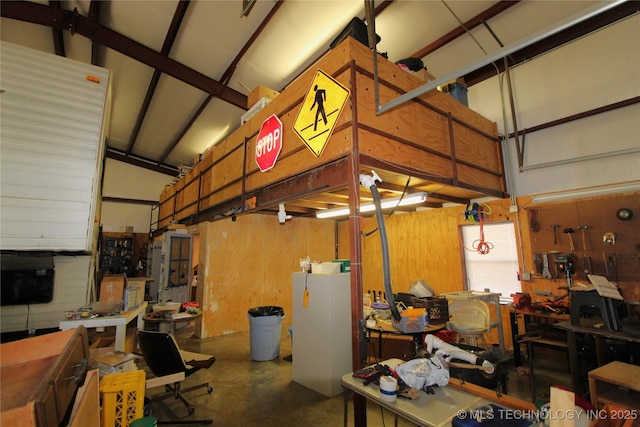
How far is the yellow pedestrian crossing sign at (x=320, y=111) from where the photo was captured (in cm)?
300

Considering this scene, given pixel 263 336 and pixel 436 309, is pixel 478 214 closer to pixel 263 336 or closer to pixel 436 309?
pixel 436 309

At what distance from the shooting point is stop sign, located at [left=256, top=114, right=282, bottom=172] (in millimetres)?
3967

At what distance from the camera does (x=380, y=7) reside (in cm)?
447

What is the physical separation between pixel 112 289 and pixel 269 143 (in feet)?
10.6

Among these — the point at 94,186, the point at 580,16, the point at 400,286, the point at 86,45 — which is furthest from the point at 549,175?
the point at 86,45

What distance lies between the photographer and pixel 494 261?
17.5 ft

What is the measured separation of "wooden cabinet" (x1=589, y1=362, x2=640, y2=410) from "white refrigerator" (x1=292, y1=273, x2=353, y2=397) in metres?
2.53

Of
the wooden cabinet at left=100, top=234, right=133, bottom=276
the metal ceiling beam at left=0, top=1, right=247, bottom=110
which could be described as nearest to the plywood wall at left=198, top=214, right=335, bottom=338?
the metal ceiling beam at left=0, top=1, right=247, bottom=110

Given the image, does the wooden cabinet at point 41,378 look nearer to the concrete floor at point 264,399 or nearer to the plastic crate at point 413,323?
the concrete floor at point 264,399

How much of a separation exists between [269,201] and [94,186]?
2287 millimetres

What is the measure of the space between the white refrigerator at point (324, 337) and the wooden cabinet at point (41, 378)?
2.57m

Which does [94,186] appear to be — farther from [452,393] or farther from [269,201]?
[452,393]

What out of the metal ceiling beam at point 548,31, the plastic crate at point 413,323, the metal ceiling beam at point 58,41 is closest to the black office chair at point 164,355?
the plastic crate at point 413,323

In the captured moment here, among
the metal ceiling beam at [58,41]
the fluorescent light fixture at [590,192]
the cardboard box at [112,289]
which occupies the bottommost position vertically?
the cardboard box at [112,289]
